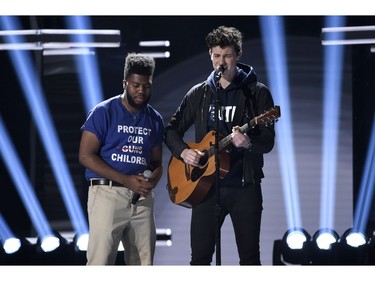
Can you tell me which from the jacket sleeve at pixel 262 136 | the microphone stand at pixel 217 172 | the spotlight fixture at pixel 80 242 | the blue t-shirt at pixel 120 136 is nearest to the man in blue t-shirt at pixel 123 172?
the blue t-shirt at pixel 120 136

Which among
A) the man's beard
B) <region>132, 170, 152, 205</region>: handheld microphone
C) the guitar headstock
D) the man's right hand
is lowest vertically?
<region>132, 170, 152, 205</region>: handheld microphone

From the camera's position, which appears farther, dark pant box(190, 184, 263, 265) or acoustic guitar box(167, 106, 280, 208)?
dark pant box(190, 184, 263, 265)

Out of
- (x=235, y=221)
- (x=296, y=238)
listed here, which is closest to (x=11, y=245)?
(x=296, y=238)

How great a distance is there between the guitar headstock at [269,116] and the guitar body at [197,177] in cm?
37

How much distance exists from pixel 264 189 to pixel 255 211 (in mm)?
2059

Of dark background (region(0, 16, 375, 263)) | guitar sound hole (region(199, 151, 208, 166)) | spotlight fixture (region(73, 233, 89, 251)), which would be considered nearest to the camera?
guitar sound hole (region(199, 151, 208, 166))

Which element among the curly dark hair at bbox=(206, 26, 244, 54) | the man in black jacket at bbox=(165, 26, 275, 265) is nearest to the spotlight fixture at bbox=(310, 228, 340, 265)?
the man in black jacket at bbox=(165, 26, 275, 265)

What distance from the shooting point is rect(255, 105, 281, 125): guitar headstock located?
199 inches

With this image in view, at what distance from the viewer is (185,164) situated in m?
5.79

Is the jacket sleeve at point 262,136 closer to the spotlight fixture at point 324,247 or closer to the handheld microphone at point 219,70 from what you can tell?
the handheld microphone at point 219,70

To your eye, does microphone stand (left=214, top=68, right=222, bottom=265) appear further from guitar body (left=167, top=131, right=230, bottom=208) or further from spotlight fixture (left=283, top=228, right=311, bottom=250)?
spotlight fixture (left=283, top=228, right=311, bottom=250)

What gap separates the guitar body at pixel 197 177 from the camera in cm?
540

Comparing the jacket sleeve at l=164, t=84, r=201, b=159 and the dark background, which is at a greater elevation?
the dark background
